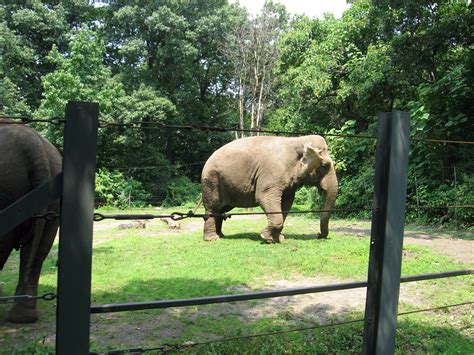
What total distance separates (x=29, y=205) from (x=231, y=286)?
14.1 feet

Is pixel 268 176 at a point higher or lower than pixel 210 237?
higher

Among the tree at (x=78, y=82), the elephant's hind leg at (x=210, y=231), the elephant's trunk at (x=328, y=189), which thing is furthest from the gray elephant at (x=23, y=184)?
the tree at (x=78, y=82)

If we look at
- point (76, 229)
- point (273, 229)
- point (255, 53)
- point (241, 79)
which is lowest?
point (273, 229)

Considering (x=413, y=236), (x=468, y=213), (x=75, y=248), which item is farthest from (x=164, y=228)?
(x=75, y=248)

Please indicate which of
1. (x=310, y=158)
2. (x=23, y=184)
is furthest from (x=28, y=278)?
(x=310, y=158)

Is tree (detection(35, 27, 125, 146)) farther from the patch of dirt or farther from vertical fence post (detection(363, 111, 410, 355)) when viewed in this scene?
vertical fence post (detection(363, 111, 410, 355))

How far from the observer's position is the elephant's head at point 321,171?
374 inches

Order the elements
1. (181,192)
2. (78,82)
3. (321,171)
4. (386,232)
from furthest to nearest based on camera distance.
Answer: (181,192) → (78,82) → (321,171) → (386,232)

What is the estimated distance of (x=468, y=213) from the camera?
11734mm

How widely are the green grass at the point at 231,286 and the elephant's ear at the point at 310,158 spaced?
1553mm

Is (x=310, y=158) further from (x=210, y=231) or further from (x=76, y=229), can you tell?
(x=76, y=229)

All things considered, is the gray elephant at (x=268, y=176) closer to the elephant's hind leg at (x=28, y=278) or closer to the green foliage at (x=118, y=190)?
the elephant's hind leg at (x=28, y=278)

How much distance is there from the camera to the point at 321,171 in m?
9.95

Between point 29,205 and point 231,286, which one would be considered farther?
point 231,286
